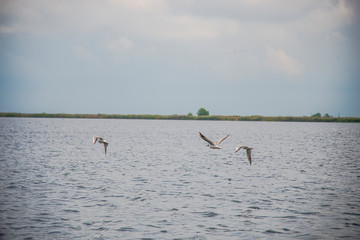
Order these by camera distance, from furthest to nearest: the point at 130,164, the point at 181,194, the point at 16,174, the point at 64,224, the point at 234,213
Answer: the point at 130,164 → the point at 16,174 → the point at 181,194 → the point at 234,213 → the point at 64,224

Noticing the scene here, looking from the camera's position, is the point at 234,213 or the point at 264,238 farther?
the point at 234,213

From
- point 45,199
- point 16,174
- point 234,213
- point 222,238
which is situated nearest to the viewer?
point 222,238

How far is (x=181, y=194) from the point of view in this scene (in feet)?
68.1

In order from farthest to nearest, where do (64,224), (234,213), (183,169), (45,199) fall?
(183,169)
(45,199)
(234,213)
(64,224)

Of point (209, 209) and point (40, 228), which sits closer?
point (40, 228)

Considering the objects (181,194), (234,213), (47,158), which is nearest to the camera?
(234,213)

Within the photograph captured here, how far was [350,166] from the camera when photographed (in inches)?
1371

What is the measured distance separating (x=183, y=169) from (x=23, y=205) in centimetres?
1479

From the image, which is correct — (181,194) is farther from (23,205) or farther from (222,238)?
(23,205)

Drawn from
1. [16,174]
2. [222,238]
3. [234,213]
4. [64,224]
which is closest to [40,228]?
[64,224]

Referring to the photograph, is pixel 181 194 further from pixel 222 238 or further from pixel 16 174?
pixel 16 174

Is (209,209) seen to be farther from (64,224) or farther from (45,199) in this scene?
(45,199)

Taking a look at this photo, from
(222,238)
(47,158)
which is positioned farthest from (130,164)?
(222,238)

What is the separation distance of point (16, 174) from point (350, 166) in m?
30.1
